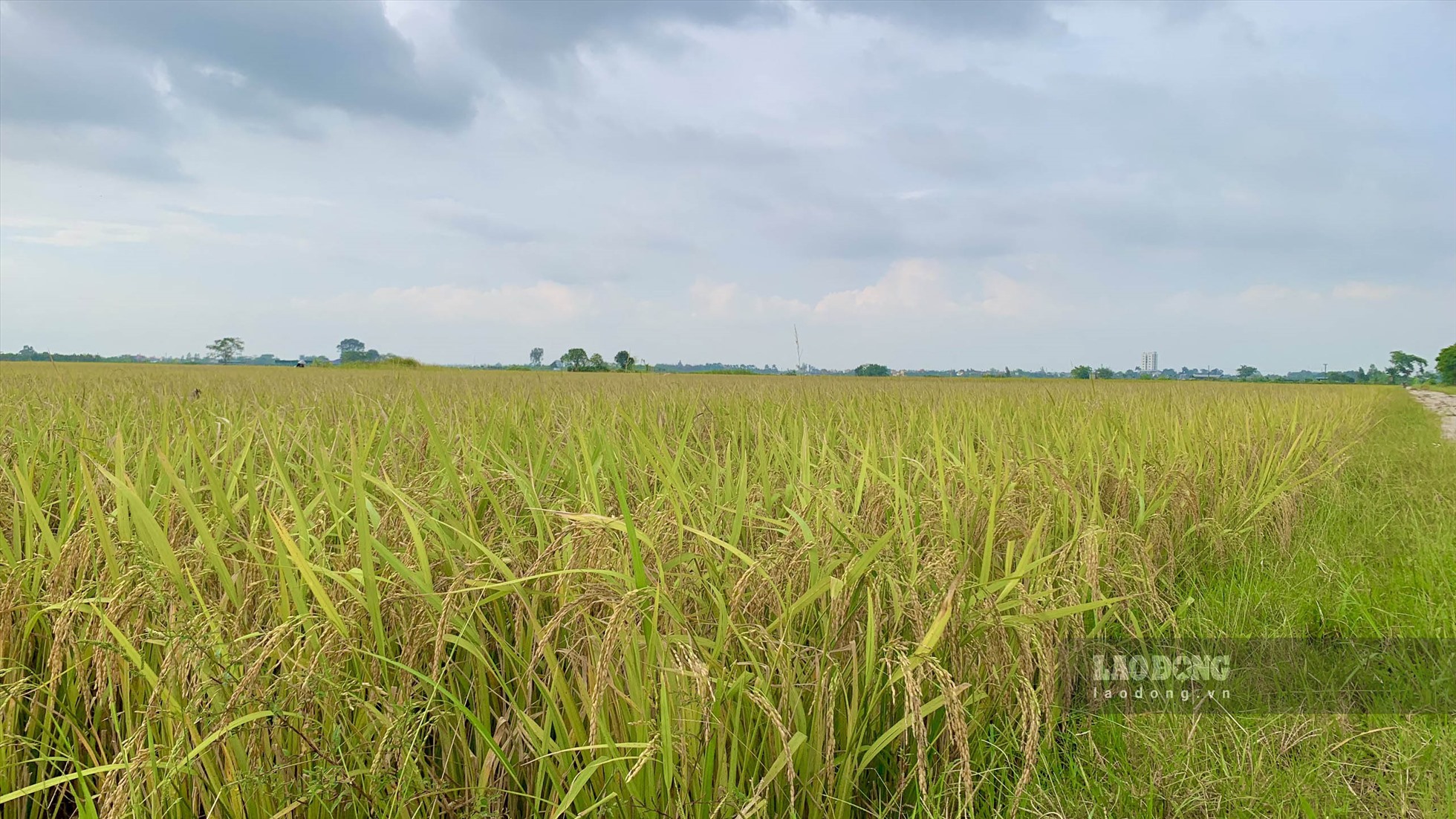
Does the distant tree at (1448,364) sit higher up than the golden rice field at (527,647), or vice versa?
the distant tree at (1448,364)

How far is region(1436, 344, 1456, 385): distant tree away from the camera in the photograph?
290 ft

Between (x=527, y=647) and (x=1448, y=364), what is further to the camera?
(x=1448, y=364)

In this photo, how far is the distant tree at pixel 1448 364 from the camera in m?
88.2

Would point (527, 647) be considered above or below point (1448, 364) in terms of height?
below

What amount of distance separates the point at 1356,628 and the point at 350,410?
507 cm

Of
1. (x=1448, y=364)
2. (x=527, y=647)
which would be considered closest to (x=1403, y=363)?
(x=1448, y=364)

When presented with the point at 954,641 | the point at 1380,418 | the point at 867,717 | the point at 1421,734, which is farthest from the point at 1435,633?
the point at 1380,418

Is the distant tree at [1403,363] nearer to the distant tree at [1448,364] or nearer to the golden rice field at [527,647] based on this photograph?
the distant tree at [1448,364]

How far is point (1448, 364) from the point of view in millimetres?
90688

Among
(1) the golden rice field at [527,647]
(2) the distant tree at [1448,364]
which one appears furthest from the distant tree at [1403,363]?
(1) the golden rice field at [527,647]

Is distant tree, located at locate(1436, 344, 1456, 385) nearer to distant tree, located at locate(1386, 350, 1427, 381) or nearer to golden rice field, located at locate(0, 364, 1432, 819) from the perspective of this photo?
distant tree, located at locate(1386, 350, 1427, 381)

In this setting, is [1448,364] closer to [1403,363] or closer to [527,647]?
[1403,363]

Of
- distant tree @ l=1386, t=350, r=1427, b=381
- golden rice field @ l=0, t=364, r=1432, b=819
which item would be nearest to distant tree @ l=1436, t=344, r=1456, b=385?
distant tree @ l=1386, t=350, r=1427, b=381

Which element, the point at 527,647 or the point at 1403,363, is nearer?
the point at 527,647
